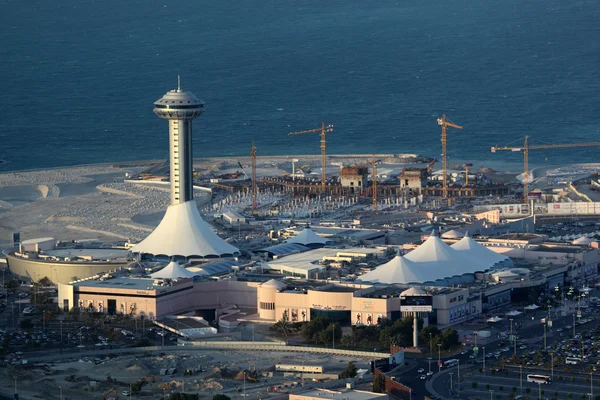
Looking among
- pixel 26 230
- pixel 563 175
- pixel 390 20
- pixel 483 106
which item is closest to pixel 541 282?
pixel 26 230

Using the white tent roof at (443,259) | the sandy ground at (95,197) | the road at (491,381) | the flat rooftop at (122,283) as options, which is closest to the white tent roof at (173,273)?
the flat rooftop at (122,283)

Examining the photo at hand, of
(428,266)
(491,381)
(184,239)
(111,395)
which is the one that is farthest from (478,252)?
(111,395)

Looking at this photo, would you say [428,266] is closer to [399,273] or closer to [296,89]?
[399,273]

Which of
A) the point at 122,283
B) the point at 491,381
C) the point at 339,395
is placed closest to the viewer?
the point at 339,395

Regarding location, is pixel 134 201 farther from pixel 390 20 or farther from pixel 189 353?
pixel 390 20

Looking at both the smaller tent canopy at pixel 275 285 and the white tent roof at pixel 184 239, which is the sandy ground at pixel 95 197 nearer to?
the white tent roof at pixel 184 239

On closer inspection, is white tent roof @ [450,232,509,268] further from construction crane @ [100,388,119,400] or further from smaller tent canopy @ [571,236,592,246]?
construction crane @ [100,388,119,400]

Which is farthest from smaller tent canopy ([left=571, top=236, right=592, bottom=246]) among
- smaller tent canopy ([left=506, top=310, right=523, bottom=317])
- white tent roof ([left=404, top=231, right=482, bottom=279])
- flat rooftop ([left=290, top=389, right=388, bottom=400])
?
flat rooftop ([left=290, top=389, right=388, bottom=400])
